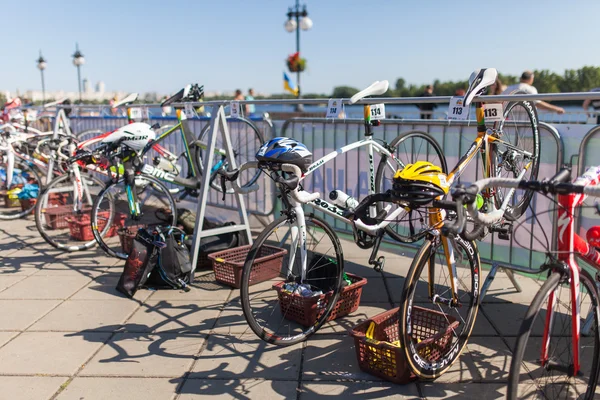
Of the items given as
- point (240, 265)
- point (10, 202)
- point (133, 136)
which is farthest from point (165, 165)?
point (10, 202)

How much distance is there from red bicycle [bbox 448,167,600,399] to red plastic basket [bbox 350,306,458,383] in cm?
52

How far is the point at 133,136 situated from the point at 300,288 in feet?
9.57

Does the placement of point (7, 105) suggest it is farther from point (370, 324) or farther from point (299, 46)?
point (299, 46)

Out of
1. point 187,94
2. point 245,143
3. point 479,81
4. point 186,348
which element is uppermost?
point 187,94

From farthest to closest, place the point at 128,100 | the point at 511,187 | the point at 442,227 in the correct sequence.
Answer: the point at 128,100 < the point at 442,227 < the point at 511,187

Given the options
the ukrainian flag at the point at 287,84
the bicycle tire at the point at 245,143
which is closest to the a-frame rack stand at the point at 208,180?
the bicycle tire at the point at 245,143

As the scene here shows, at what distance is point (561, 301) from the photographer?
274 centimetres

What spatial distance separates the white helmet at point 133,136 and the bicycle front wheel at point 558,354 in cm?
439

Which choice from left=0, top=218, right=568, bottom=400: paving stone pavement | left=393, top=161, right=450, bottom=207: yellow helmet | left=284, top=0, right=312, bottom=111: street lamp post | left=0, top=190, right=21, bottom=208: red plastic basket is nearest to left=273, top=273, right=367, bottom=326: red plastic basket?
left=0, top=218, right=568, bottom=400: paving stone pavement

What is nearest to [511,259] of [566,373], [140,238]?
[566,373]

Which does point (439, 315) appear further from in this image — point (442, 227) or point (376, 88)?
point (376, 88)

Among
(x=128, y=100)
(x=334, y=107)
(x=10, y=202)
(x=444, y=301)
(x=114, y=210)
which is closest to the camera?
(x=444, y=301)

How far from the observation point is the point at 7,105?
9656 mm

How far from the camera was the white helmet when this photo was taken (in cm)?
579
